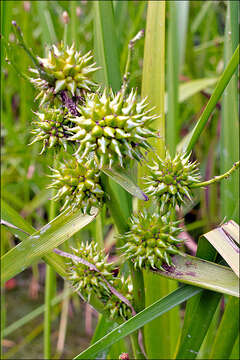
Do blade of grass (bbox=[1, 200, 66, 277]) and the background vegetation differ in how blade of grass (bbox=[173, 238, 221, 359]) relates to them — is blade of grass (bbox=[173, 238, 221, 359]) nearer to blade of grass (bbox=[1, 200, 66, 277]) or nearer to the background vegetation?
the background vegetation

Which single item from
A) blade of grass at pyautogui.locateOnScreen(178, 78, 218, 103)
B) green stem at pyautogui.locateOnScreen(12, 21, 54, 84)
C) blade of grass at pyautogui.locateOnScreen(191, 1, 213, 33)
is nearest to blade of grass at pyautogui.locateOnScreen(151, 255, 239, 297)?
green stem at pyautogui.locateOnScreen(12, 21, 54, 84)

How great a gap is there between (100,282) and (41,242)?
0.14 m

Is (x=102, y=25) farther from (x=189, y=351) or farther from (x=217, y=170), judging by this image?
(x=217, y=170)

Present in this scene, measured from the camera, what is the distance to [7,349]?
1.65m

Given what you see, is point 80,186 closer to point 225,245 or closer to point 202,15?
point 225,245

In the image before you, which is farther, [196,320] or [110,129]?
[196,320]

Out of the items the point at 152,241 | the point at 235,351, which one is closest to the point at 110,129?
the point at 152,241

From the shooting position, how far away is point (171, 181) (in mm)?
621

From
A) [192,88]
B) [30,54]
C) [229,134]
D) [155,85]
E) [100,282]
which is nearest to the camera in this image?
[30,54]

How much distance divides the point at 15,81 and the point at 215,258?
1.61 meters

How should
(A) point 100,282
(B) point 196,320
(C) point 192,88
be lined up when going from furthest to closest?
1. (C) point 192,88
2. (B) point 196,320
3. (A) point 100,282

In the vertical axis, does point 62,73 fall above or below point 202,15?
below

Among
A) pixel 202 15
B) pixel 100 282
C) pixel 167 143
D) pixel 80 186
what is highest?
pixel 202 15

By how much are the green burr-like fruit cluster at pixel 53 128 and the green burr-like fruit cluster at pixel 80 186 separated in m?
0.05
